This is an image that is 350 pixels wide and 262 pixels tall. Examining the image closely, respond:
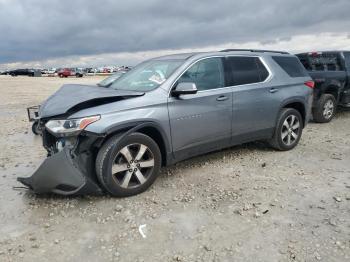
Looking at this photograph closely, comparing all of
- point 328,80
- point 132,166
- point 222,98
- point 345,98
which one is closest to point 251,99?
point 222,98

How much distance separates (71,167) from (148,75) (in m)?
1.84

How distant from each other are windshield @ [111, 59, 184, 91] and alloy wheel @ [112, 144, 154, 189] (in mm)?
872

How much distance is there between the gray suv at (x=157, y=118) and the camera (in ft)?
12.7

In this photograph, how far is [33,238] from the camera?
3.29 meters

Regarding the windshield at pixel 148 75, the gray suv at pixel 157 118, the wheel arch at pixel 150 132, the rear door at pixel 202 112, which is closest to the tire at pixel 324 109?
the gray suv at pixel 157 118

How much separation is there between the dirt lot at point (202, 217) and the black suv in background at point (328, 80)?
367 cm

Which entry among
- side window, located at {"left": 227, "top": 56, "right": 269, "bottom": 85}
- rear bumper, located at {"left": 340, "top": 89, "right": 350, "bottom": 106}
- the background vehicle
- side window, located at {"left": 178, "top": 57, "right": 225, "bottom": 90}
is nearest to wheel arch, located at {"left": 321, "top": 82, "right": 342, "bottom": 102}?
rear bumper, located at {"left": 340, "top": 89, "right": 350, "bottom": 106}

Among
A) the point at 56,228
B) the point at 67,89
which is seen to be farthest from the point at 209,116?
the point at 56,228

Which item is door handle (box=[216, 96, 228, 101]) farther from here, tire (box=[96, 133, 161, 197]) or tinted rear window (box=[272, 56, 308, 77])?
tinted rear window (box=[272, 56, 308, 77])

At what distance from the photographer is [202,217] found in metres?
3.64

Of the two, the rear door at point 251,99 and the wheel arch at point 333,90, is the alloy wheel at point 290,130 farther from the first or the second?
the wheel arch at point 333,90

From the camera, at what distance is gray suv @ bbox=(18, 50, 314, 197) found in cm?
387

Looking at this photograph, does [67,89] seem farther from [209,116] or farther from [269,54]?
[269,54]

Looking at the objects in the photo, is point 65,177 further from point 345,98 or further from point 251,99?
point 345,98
